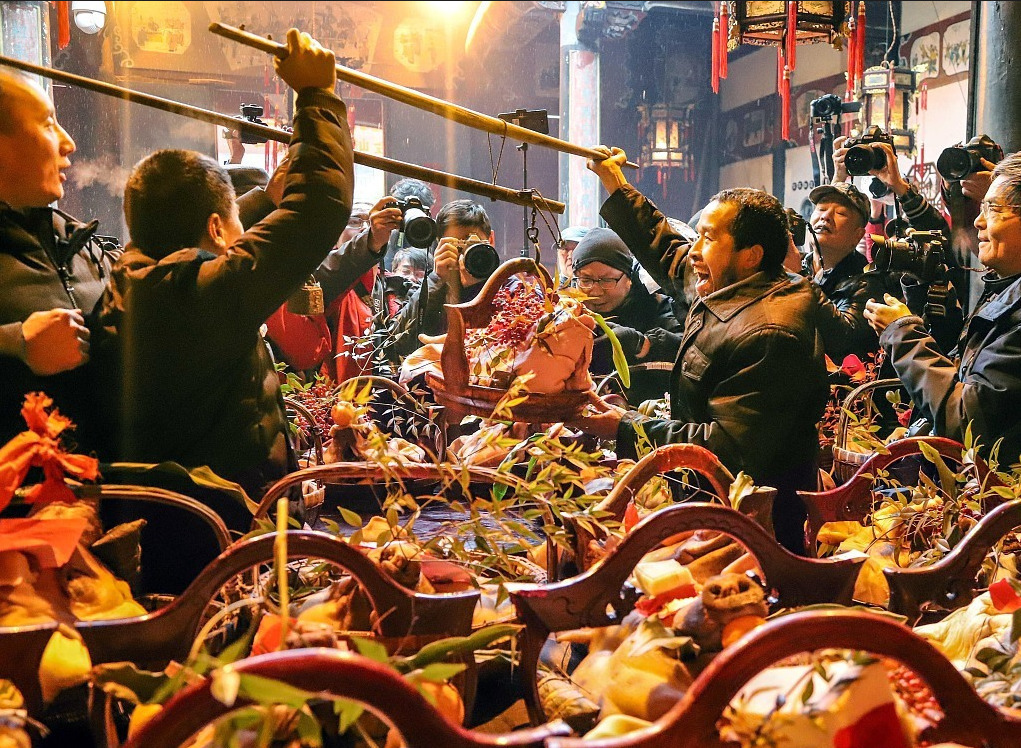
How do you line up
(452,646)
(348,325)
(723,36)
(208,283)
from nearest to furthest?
(452,646), (208,283), (348,325), (723,36)

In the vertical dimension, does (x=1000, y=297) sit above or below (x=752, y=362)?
above

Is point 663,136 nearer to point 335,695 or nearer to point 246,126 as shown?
point 246,126

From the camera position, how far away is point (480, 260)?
2.41 metres

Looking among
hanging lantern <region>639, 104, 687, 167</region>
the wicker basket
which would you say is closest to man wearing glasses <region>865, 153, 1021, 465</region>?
the wicker basket

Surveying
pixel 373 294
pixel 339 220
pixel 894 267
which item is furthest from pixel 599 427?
pixel 373 294

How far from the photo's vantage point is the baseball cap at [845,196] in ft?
10.2

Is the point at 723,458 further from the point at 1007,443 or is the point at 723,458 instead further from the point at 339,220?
the point at 339,220

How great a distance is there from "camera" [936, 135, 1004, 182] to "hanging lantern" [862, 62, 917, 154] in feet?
8.14

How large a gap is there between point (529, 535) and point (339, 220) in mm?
484

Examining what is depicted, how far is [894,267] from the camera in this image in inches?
97.3

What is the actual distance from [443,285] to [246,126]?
1.86 metres

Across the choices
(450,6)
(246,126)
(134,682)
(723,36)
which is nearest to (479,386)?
(246,126)

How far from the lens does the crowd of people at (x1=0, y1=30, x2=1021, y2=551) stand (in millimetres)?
1238

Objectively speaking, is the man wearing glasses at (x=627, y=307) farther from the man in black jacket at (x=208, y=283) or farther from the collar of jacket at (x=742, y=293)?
the man in black jacket at (x=208, y=283)
